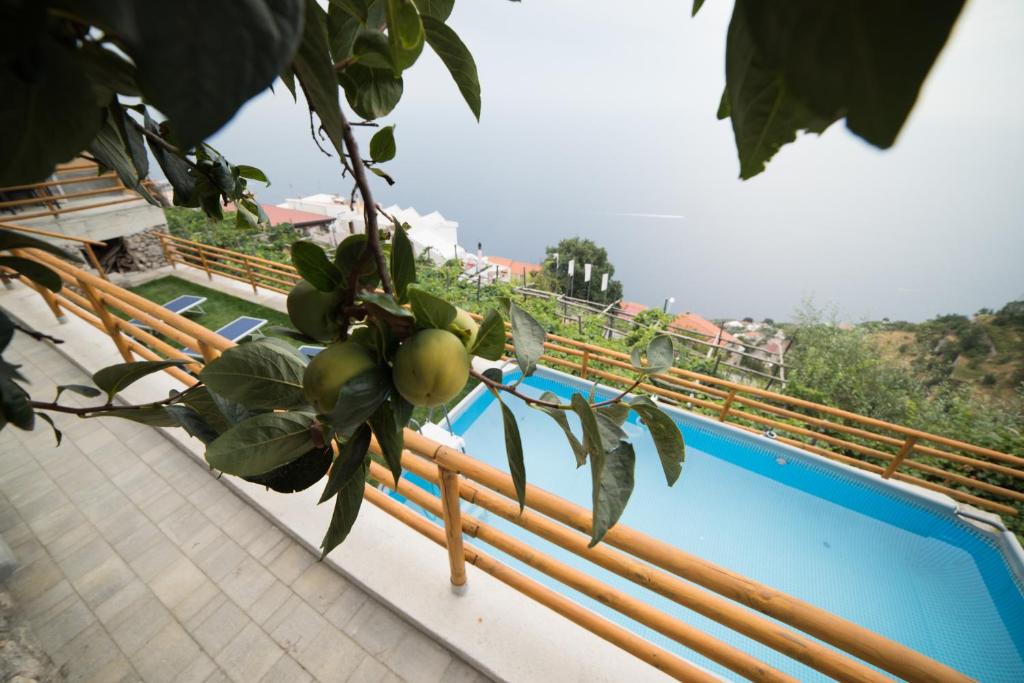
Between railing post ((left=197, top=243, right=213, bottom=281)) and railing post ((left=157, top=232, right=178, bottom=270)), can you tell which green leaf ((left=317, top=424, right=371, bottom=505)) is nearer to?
railing post ((left=197, top=243, right=213, bottom=281))

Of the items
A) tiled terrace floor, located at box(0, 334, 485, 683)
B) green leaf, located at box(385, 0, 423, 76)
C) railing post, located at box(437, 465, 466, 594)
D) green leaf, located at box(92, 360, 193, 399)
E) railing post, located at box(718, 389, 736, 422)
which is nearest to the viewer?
green leaf, located at box(385, 0, 423, 76)

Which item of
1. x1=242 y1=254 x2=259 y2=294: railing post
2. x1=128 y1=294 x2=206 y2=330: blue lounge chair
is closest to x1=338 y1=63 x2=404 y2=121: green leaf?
x1=128 y1=294 x2=206 y2=330: blue lounge chair

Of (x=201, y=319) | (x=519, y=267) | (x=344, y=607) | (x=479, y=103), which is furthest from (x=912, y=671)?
(x=519, y=267)

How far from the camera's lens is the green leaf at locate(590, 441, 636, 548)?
410mm

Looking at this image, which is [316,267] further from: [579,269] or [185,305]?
[579,269]

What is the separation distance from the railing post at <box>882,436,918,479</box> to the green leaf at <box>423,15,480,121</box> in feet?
18.1

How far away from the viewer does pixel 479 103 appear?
1.47 ft

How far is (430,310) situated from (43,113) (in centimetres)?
24

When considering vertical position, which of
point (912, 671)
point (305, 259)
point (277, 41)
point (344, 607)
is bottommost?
point (344, 607)

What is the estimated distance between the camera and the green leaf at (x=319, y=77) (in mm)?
232

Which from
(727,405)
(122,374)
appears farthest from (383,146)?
(727,405)

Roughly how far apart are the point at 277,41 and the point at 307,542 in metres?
2.11

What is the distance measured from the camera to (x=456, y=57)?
1.40 feet

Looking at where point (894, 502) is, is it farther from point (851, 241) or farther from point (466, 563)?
point (851, 241)
